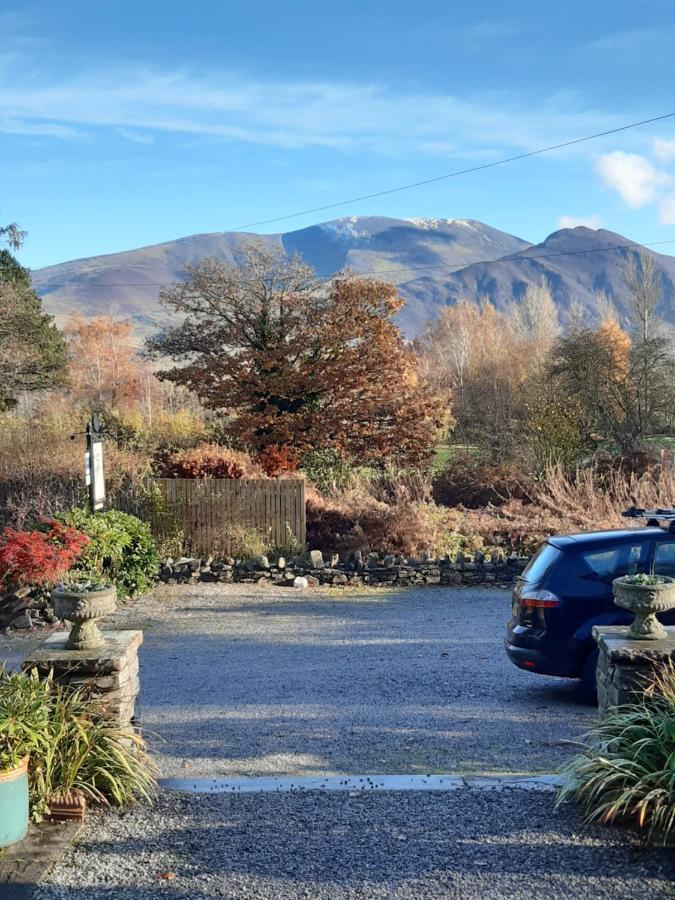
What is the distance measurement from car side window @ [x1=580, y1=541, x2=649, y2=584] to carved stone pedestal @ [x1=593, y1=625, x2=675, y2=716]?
91.1 inches

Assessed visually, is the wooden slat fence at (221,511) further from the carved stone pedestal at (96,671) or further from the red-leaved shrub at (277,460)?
the carved stone pedestal at (96,671)

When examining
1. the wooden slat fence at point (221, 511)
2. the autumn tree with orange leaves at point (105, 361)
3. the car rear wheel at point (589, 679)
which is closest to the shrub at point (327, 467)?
the wooden slat fence at point (221, 511)

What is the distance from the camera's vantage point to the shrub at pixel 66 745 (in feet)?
15.9

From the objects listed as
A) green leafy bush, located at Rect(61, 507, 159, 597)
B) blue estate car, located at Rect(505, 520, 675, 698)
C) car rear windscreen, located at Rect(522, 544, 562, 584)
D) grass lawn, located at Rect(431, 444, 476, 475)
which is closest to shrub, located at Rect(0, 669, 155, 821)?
blue estate car, located at Rect(505, 520, 675, 698)

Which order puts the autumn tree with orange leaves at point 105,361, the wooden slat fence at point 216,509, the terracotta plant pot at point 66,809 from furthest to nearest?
the autumn tree with orange leaves at point 105,361, the wooden slat fence at point 216,509, the terracotta plant pot at point 66,809

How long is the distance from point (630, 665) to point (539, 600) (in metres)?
2.60

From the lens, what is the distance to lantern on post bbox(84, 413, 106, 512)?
1397 cm

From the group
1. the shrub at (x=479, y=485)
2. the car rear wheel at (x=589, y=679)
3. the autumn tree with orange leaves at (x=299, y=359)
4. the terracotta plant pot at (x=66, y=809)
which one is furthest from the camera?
the shrub at (x=479, y=485)

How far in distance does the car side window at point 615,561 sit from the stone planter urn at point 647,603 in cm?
218

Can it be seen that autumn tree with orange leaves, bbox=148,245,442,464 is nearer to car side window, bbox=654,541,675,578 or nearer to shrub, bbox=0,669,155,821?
car side window, bbox=654,541,675,578

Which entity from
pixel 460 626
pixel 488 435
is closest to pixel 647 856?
pixel 460 626

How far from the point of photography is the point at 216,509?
53.8 ft

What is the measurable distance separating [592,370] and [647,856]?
25.2m

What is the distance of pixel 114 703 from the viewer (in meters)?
5.60
